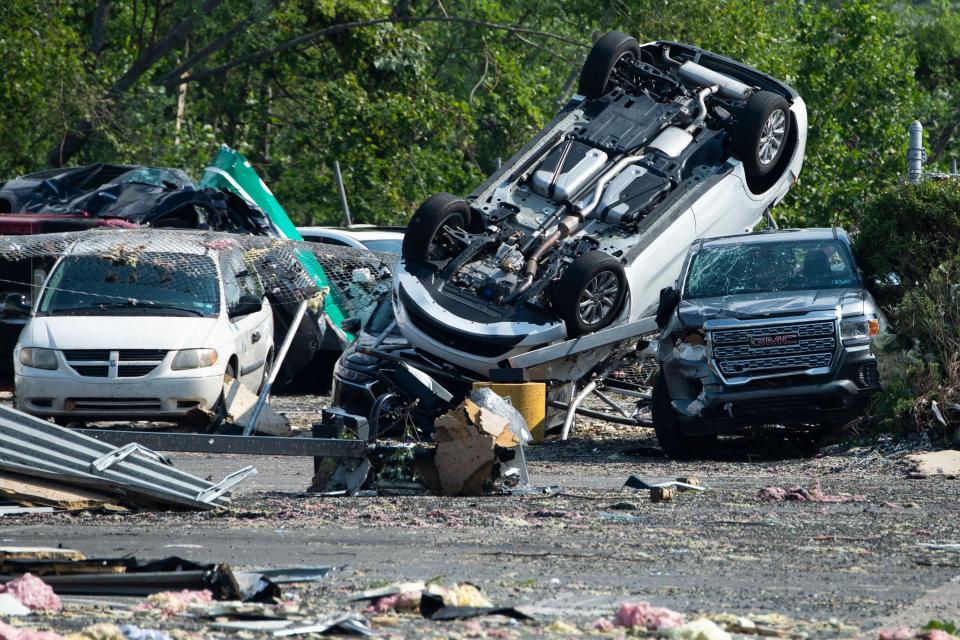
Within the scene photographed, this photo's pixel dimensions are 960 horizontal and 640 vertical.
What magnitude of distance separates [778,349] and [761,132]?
3407 mm

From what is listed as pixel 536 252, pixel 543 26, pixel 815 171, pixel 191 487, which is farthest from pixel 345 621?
pixel 543 26

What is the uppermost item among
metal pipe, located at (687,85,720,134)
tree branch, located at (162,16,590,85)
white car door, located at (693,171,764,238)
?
tree branch, located at (162,16,590,85)

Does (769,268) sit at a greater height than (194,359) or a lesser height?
greater

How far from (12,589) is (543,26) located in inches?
1189

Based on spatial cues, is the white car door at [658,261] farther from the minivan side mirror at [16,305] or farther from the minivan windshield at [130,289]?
the minivan side mirror at [16,305]

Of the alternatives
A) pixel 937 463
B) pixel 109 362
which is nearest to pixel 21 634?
pixel 937 463

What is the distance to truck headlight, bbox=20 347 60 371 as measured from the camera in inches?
553

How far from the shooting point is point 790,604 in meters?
6.46

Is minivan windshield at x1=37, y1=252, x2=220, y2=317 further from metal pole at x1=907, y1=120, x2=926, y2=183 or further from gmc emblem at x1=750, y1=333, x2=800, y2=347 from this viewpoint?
metal pole at x1=907, y1=120, x2=926, y2=183

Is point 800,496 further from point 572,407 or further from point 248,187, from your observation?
point 248,187

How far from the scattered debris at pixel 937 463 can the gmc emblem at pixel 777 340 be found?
1.29 meters

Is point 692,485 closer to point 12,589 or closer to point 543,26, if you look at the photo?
point 12,589

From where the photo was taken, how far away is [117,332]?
14133mm

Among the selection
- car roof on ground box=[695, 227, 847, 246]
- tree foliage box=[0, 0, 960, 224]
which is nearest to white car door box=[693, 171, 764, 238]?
car roof on ground box=[695, 227, 847, 246]
